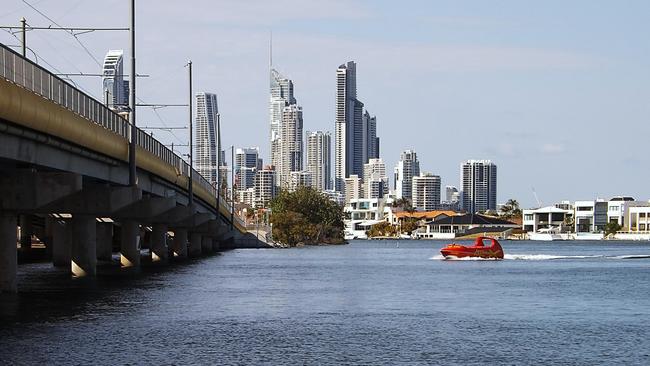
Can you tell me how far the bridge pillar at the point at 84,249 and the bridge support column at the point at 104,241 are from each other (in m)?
33.4

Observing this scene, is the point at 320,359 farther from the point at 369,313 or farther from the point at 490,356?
the point at 369,313

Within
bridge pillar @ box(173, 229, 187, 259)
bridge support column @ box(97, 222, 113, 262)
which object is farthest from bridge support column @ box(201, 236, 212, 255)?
bridge support column @ box(97, 222, 113, 262)

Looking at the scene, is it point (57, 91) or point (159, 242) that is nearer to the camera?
point (57, 91)

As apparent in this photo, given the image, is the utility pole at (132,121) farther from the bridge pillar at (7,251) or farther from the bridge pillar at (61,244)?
the bridge pillar at (61,244)

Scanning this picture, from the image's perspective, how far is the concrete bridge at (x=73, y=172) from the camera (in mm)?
50188

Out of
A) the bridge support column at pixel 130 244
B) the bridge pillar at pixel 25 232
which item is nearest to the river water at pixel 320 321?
the bridge support column at pixel 130 244

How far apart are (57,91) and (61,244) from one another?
45.0m

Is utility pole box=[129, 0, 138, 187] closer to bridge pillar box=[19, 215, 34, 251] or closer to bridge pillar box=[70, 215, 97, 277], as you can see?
bridge pillar box=[70, 215, 97, 277]

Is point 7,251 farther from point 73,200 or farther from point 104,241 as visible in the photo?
point 104,241

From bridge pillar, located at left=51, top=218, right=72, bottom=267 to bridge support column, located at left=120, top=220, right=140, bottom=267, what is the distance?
4394 millimetres

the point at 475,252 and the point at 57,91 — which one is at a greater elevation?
the point at 57,91

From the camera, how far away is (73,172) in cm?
6241

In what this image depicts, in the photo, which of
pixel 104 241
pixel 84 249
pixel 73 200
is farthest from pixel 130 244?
pixel 73 200

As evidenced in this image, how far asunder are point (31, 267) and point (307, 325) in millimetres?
56448
